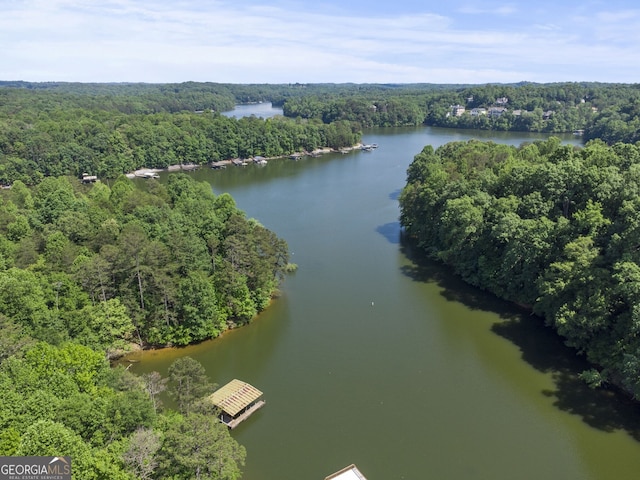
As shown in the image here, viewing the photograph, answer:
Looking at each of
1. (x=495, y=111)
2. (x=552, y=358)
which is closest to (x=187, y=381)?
(x=552, y=358)

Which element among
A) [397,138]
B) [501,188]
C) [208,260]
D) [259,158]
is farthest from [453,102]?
[208,260]

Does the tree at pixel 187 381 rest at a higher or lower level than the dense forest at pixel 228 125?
lower

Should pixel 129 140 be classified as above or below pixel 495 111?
below

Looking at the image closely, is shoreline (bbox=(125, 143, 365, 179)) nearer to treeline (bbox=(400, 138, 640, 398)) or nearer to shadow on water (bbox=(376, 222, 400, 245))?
shadow on water (bbox=(376, 222, 400, 245))

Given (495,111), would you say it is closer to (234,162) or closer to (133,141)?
(234,162)

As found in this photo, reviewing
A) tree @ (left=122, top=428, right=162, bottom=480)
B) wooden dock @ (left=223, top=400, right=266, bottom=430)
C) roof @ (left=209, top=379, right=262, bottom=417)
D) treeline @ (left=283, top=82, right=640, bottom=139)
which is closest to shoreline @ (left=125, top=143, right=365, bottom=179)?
treeline @ (left=283, top=82, right=640, bottom=139)

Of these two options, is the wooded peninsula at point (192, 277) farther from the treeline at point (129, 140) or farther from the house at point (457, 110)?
the house at point (457, 110)

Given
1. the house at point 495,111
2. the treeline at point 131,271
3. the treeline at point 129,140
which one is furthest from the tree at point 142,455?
the house at point 495,111
